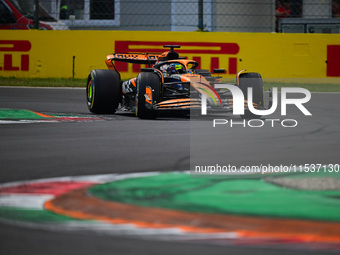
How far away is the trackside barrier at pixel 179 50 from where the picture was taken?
16.3m

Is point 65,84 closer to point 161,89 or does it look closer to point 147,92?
point 161,89

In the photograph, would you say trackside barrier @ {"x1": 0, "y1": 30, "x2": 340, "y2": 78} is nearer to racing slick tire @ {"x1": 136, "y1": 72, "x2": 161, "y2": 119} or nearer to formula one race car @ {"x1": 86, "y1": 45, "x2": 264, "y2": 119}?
formula one race car @ {"x1": 86, "y1": 45, "x2": 264, "y2": 119}

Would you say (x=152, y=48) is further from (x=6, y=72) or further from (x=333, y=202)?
(x=333, y=202)

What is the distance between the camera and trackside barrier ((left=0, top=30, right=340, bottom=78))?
1627 centimetres

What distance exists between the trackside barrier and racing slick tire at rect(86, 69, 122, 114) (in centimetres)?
572

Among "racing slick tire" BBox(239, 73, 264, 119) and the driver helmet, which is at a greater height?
the driver helmet

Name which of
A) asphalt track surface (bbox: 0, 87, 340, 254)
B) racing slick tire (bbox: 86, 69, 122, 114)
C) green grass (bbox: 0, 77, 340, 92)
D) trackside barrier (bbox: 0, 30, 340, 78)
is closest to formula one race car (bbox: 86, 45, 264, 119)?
racing slick tire (bbox: 86, 69, 122, 114)

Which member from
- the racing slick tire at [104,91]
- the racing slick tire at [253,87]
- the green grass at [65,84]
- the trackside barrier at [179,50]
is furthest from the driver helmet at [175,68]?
the trackside barrier at [179,50]

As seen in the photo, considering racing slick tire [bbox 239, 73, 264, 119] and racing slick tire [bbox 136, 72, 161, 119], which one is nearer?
racing slick tire [bbox 136, 72, 161, 119]

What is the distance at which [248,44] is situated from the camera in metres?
16.4

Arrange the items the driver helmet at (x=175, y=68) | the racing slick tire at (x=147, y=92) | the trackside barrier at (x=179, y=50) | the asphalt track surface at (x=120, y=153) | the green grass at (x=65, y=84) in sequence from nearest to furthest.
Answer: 1. the asphalt track surface at (x=120, y=153)
2. the racing slick tire at (x=147, y=92)
3. the driver helmet at (x=175, y=68)
4. the green grass at (x=65, y=84)
5. the trackside barrier at (x=179, y=50)

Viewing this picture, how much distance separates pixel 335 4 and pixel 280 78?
11.8m

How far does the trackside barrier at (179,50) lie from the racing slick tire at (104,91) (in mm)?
5721

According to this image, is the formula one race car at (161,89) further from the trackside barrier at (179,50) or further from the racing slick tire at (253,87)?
the trackside barrier at (179,50)
